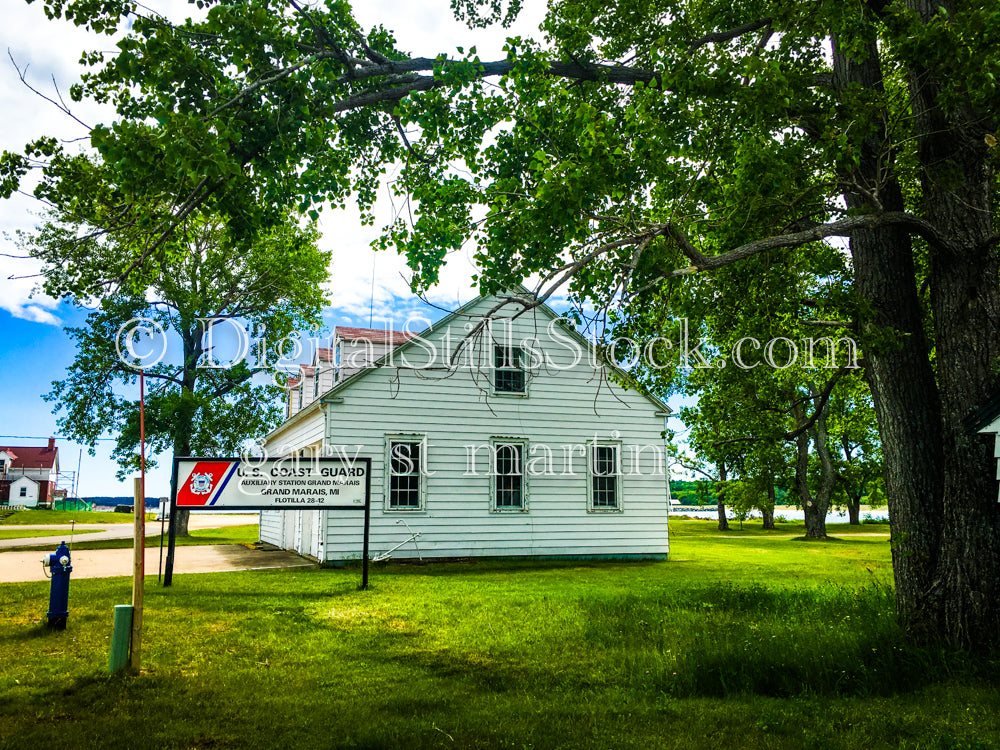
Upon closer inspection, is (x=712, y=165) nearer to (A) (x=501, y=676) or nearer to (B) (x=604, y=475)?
(A) (x=501, y=676)

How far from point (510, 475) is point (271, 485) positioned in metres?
7.17

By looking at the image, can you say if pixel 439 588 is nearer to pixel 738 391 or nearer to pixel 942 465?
pixel 738 391

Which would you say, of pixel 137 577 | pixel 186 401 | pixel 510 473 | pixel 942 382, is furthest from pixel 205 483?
pixel 186 401

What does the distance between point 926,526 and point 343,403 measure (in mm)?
13201

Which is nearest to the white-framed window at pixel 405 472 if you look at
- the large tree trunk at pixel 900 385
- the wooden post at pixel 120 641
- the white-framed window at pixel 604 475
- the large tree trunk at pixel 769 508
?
the white-framed window at pixel 604 475

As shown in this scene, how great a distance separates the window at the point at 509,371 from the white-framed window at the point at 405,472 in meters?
2.80

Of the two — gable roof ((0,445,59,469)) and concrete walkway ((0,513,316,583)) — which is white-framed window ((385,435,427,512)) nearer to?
concrete walkway ((0,513,316,583))

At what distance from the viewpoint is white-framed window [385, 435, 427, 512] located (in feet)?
58.7

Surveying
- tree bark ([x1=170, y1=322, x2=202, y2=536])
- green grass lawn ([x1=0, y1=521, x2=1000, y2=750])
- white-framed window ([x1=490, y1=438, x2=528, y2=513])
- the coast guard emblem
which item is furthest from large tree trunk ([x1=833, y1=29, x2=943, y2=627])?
tree bark ([x1=170, y1=322, x2=202, y2=536])

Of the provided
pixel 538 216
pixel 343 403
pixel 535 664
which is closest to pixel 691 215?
pixel 538 216

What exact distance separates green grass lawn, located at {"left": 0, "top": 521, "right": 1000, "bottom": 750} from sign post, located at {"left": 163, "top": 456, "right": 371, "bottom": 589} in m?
2.29

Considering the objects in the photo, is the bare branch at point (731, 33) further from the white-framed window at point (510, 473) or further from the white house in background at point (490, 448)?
the white-framed window at point (510, 473)

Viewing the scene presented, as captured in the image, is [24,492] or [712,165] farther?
[24,492]

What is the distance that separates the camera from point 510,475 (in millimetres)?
19172
